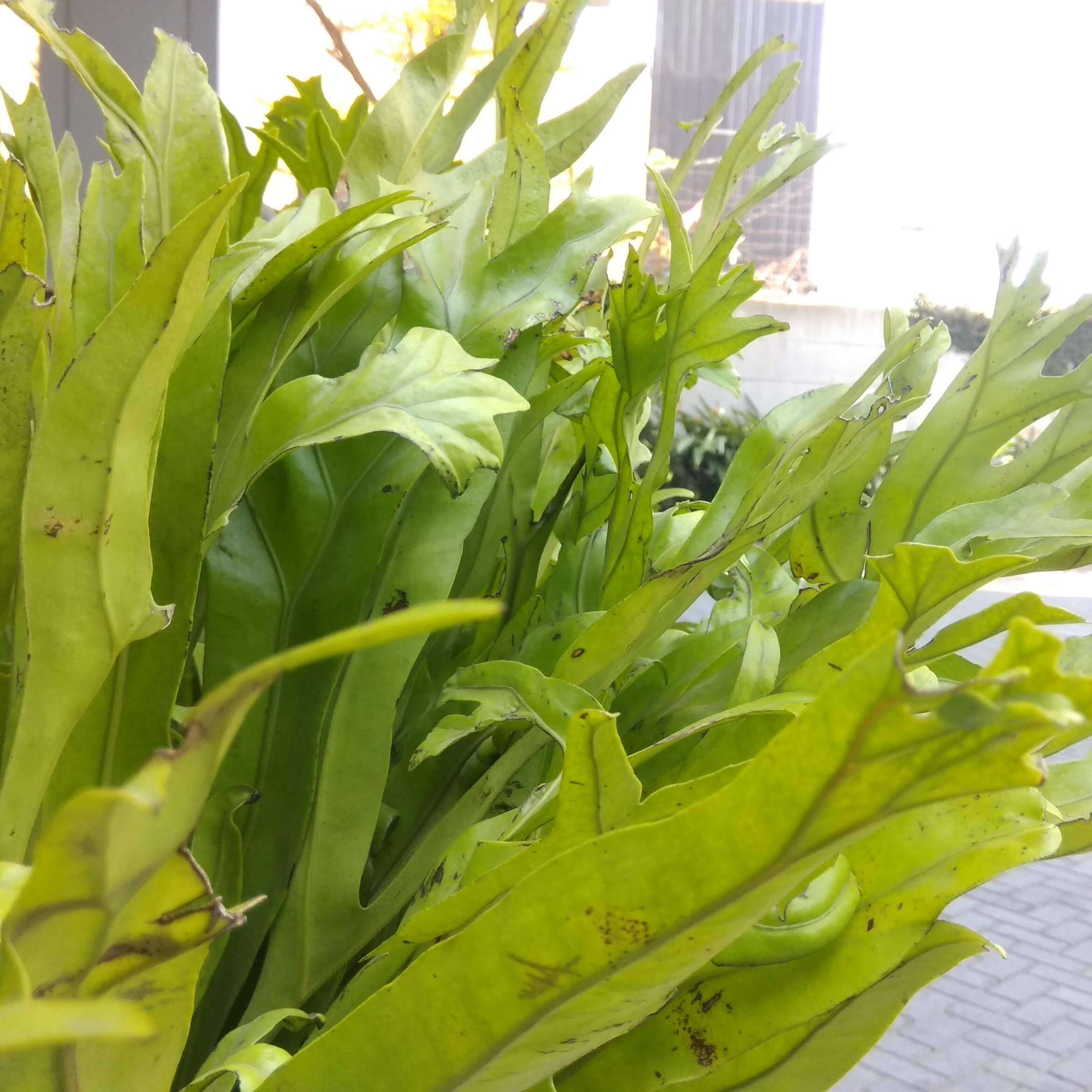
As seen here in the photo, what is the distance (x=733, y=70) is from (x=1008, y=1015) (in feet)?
20.9

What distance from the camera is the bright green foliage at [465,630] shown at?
17cm

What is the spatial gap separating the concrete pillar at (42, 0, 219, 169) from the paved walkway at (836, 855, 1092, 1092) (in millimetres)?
2131

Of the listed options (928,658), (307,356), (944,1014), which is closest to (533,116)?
(307,356)

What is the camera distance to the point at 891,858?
0.27 m

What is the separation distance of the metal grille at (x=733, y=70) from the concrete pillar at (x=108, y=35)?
5.69 meters

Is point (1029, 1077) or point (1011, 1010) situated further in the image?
point (1011, 1010)

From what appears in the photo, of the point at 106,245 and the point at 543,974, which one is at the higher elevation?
the point at 106,245

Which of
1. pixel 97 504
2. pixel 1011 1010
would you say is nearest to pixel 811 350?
pixel 1011 1010

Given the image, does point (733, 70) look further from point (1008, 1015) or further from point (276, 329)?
point (276, 329)

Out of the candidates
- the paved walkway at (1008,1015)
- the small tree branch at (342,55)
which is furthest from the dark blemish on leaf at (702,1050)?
the paved walkway at (1008,1015)

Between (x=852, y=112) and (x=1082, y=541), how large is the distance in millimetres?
7858

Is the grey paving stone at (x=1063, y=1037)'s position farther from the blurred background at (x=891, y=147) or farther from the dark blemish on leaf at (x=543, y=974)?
the blurred background at (x=891, y=147)

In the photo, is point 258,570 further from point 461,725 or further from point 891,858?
point 891,858

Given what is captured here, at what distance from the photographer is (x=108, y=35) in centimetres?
184
